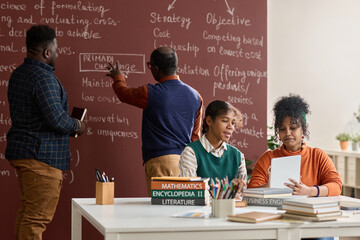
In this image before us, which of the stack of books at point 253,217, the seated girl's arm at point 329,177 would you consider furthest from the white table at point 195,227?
the seated girl's arm at point 329,177

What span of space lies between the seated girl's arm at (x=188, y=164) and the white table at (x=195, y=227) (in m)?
0.58

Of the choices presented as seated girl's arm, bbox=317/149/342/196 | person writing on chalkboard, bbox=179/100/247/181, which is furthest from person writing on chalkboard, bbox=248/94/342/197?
person writing on chalkboard, bbox=179/100/247/181

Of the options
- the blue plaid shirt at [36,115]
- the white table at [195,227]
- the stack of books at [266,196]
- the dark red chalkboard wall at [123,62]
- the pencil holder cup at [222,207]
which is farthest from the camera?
the dark red chalkboard wall at [123,62]

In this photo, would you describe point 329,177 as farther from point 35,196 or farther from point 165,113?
point 35,196

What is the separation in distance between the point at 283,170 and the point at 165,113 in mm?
1071

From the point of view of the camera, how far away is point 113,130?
3.82m

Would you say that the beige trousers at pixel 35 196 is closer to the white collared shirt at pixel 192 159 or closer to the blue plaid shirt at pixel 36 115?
the blue plaid shirt at pixel 36 115

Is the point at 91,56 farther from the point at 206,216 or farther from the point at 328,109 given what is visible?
the point at 328,109

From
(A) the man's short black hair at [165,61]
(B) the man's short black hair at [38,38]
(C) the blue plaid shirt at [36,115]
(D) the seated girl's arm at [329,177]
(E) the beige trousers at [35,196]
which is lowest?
(E) the beige trousers at [35,196]

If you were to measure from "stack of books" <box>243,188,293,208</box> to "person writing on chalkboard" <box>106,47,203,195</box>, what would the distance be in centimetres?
102

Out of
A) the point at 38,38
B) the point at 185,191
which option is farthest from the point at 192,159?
the point at 38,38

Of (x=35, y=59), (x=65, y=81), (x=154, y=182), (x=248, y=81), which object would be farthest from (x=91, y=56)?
(x=154, y=182)

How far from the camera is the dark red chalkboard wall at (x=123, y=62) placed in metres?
3.71

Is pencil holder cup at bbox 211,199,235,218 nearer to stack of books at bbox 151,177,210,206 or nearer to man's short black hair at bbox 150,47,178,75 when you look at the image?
stack of books at bbox 151,177,210,206
